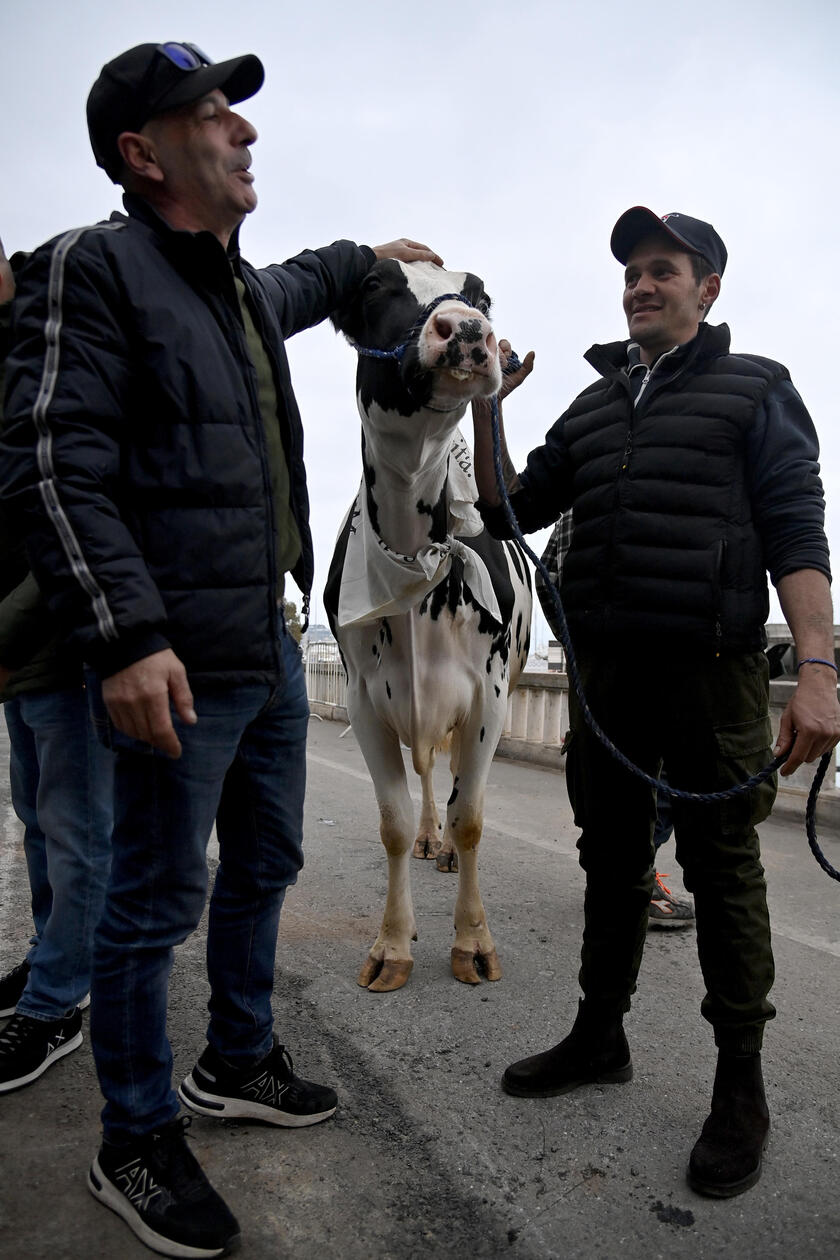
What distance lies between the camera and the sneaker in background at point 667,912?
371 centimetres

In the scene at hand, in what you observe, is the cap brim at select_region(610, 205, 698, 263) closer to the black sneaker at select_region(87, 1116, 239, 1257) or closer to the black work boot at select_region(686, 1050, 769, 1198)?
the black work boot at select_region(686, 1050, 769, 1198)

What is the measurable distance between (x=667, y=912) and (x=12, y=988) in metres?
2.53

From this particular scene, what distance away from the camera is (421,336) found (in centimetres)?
238

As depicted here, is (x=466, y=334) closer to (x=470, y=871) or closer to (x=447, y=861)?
(x=470, y=871)

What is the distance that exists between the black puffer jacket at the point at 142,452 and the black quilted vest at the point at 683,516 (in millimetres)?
935

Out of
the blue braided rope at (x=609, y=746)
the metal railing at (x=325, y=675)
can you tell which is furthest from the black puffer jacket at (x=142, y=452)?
the metal railing at (x=325, y=675)

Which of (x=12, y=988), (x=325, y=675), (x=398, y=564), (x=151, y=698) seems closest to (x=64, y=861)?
(x=12, y=988)

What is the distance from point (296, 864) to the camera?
2133 mm

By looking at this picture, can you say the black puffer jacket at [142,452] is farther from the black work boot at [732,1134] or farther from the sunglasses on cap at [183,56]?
the black work boot at [732,1134]

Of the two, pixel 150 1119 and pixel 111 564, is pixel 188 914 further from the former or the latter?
pixel 111 564

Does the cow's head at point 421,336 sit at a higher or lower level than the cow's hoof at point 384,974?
higher

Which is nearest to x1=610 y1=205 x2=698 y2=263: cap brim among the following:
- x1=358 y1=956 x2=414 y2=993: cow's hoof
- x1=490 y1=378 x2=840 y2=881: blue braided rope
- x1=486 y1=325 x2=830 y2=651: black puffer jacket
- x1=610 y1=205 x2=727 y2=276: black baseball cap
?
x1=610 y1=205 x2=727 y2=276: black baseball cap

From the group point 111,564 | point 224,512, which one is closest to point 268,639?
point 224,512

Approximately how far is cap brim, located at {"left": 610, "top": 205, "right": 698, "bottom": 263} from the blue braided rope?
1.34 feet
